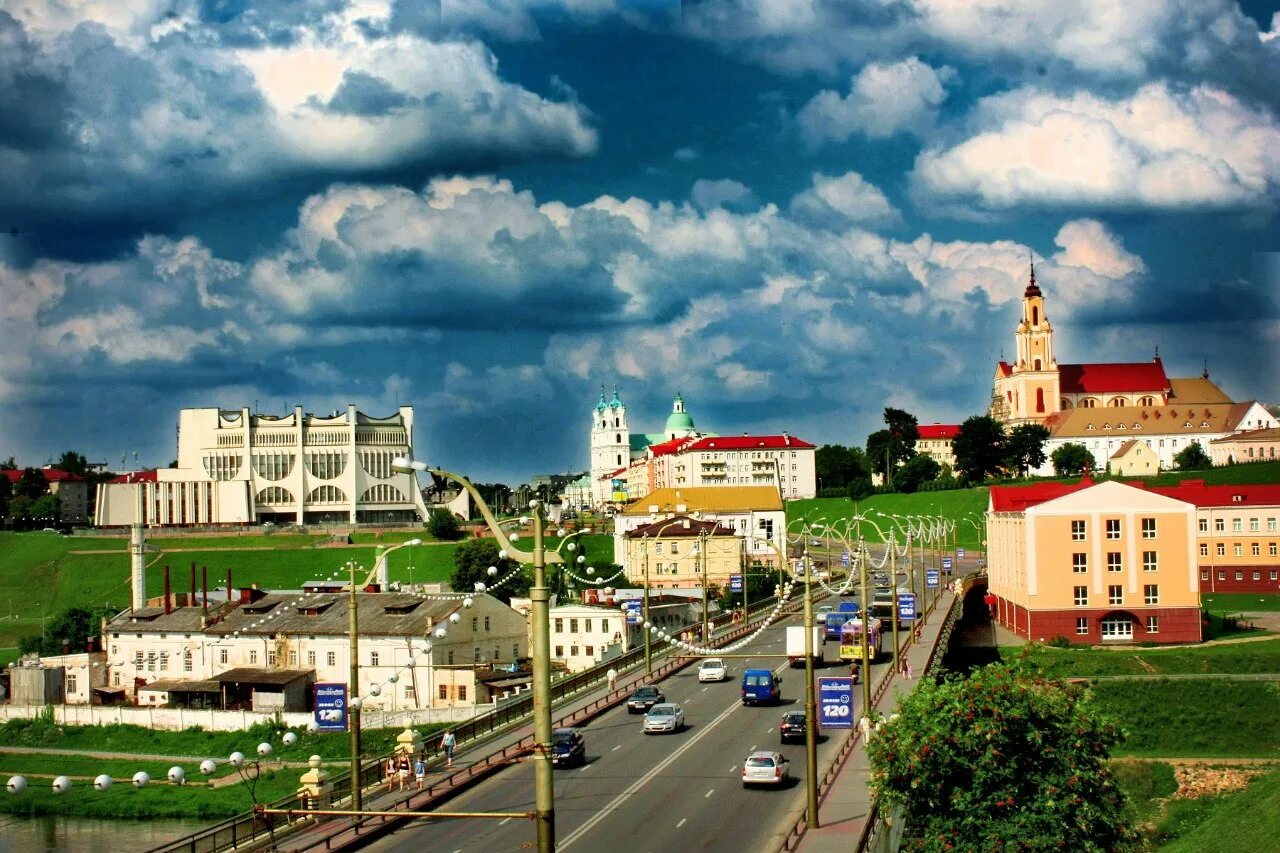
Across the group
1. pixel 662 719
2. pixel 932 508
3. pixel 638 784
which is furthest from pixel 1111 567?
pixel 932 508

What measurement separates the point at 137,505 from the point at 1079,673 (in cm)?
14523

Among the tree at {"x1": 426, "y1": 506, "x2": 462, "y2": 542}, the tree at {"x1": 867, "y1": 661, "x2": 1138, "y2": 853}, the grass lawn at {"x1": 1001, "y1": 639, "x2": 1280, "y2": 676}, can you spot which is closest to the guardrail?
the tree at {"x1": 867, "y1": 661, "x2": 1138, "y2": 853}

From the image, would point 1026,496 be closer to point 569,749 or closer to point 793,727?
point 793,727

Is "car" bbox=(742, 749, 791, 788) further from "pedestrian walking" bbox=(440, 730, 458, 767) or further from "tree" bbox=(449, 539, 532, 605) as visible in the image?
"tree" bbox=(449, 539, 532, 605)

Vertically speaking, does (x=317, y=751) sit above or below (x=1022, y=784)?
below

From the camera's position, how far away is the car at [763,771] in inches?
1563

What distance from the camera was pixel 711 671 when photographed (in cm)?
6312

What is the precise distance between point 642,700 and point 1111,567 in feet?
119

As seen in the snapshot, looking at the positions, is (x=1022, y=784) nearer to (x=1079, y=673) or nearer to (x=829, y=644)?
(x=1079, y=673)

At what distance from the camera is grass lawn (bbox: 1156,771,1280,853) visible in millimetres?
41500

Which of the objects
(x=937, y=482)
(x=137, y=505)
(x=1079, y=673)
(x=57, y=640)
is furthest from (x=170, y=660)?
(x=937, y=482)

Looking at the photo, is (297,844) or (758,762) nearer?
(297,844)

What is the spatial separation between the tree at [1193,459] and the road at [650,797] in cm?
14392

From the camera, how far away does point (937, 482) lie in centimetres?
19900
